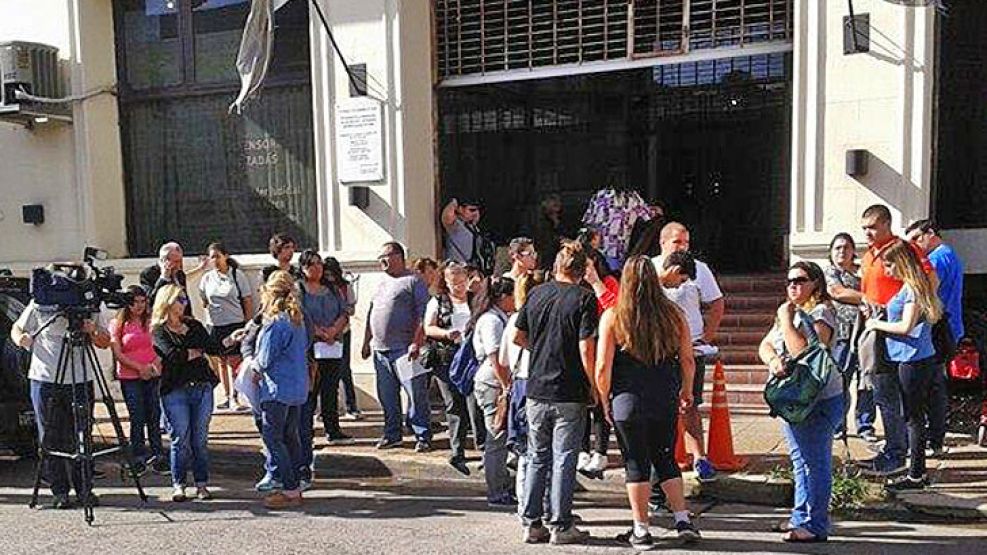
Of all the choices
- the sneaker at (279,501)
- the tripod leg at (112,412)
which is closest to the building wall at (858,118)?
the sneaker at (279,501)

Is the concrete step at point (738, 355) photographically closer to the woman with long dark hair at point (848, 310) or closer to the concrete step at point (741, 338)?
the concrete step at point (741, 338)

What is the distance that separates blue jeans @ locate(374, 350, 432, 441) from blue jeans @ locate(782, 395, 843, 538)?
3295 millimetres

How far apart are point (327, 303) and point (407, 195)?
1.94m

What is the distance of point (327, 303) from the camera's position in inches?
304

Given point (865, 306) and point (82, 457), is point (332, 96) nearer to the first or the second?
point (82, 457)

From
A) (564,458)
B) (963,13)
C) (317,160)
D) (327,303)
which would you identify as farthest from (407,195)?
(963,13)

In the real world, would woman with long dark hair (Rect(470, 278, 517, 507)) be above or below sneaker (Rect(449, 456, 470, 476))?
above

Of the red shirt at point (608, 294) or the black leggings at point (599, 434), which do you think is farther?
the black leggings at point (599, 434)

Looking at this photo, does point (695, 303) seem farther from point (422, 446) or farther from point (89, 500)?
point (89, 500)

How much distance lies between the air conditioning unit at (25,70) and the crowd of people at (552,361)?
12.2 feet

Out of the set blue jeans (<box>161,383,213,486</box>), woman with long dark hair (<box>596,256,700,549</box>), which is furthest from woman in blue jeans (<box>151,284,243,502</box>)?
woman with long dark hair (<box>596,256,700,549</box>)

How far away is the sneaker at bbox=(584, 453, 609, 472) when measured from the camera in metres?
6.49

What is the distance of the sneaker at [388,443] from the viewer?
7.63 metres

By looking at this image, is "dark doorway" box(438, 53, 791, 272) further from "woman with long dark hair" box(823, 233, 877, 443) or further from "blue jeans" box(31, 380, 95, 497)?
"blue jeans" box(31, 380, 95, 497)
